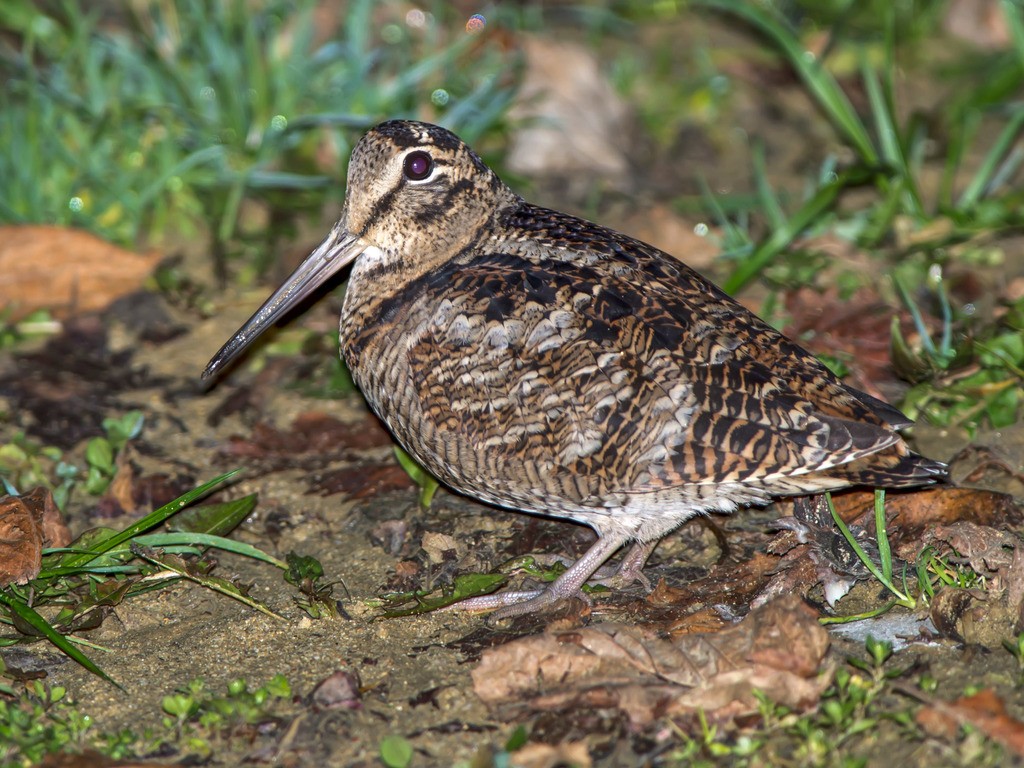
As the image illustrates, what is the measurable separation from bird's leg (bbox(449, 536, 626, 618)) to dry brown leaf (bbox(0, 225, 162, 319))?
2.88 meters

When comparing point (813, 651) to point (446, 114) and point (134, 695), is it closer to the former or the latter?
point (134, 695)

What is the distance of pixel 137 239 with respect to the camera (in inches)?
263

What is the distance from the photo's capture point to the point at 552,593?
4.37 m

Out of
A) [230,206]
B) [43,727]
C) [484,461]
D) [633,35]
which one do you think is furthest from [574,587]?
[633,35]

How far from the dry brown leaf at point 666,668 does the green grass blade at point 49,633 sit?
1.18m

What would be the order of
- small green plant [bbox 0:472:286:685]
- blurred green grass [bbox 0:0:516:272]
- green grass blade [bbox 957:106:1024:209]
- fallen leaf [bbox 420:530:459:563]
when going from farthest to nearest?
blurred green grass [bbox 0:0:516:272] → green grass blade [bbox 957:106:1024:209] → fallen leaf [bbox 420:530:459:563] → small green plant [bbox 0:472:286:685]

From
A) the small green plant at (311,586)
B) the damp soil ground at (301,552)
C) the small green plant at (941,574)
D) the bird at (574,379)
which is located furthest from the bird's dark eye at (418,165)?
the small green plant at (941,574)

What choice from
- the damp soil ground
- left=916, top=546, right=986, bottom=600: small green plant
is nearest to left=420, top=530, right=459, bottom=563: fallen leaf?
the damp soil ground

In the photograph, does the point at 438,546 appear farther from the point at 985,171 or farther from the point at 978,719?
the point at 985,171

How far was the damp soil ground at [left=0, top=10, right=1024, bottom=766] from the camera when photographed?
12.2 feet

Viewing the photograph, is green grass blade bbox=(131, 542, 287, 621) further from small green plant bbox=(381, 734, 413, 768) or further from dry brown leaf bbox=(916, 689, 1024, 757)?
dry brown leaf bbox=(916, 689, 1024, 757)

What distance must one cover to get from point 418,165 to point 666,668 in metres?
2.10

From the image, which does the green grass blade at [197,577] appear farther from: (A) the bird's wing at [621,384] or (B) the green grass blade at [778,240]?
(B) the green grass blade at [778,240]

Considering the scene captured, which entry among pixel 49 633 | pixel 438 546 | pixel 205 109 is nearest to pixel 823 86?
pixel 205 109
